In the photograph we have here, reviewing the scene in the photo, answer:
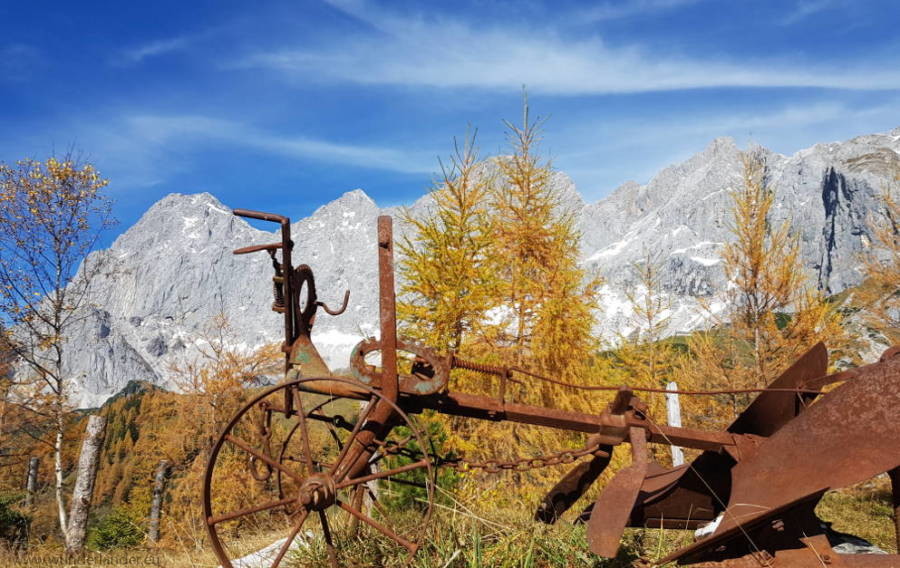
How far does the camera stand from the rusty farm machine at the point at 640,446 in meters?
3.50

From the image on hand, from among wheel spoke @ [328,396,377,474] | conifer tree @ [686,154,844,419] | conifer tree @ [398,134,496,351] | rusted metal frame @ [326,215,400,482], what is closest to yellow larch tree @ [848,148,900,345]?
conifer tree @ [686,154,844,419]

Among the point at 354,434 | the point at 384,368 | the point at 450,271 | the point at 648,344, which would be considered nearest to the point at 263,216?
the point at 384,368

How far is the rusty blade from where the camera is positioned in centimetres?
355

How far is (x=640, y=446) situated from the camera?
13.1 ft

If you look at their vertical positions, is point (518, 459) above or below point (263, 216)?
below

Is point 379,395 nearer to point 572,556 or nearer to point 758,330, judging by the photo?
point 572,556

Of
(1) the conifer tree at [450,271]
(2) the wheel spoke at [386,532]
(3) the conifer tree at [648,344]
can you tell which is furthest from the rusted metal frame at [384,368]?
(3) the conifer tree at [648,344]

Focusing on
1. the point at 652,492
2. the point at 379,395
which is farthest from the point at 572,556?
the point at 379,395

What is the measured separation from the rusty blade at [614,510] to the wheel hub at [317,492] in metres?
1.74

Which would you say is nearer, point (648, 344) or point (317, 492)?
point (317, 492)

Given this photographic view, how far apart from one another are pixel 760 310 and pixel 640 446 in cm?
1351

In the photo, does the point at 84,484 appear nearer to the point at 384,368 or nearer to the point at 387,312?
the point at 384,368

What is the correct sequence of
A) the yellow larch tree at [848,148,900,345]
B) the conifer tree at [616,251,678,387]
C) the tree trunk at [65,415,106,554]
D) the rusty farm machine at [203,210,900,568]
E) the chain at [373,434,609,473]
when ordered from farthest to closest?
the conifer tree at [616,251,678,387] < the yellow larch tree at [848,148,900,345] < the tree trunk at [65,415,106,554] < the chain at [373,434,609,473] < the rusty farm machine at [203,210,900,568]

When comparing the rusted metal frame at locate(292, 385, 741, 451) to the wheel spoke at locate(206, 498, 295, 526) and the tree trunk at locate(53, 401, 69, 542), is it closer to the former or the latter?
the wheel spoke at locate(206, 498, 295, 526)
